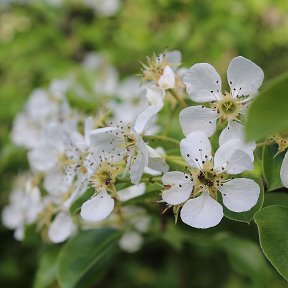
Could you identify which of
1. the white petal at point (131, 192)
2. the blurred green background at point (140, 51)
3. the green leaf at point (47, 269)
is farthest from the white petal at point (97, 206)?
the blurred green background at point (140, 51)

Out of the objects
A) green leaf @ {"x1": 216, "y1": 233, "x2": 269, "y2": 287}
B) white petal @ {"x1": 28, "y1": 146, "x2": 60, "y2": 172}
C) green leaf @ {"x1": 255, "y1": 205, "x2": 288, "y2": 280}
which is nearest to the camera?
green leaf @ {"x1": 255, "y1": 205, "x2": 288, "y2": 280}

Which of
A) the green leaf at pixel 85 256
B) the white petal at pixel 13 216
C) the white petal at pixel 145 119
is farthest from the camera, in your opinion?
the white petal at pixel 13 216

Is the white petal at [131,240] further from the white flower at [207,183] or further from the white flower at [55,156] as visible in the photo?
the white flower at [207,183]

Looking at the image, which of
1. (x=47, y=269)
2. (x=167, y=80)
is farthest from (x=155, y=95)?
(x=47, y=269)

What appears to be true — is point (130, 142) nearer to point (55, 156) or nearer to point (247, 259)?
point (55, 156)

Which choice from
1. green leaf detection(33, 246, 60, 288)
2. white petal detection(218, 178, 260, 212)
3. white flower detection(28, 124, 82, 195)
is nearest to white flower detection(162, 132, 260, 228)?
white petal detection(218, 178, 260, 212)

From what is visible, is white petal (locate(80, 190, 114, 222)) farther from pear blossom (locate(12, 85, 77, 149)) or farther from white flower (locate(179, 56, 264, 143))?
pear blossom (locate(12, 85, 77, 149))

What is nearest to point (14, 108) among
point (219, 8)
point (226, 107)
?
point (219, 8)
